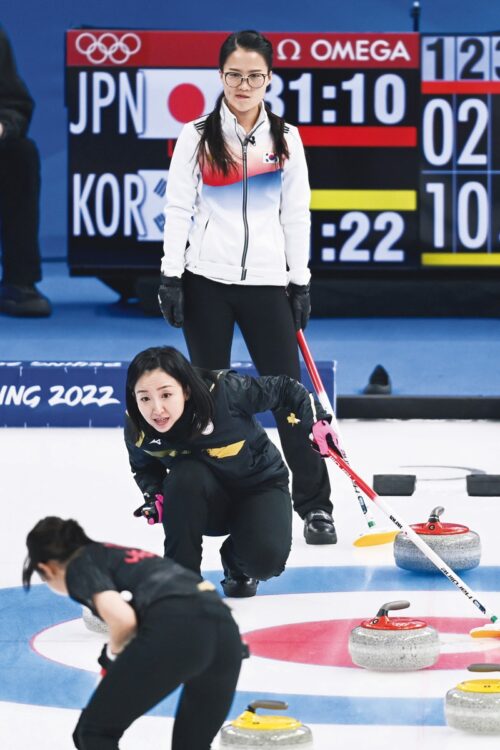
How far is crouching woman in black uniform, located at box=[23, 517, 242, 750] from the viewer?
2676 mm

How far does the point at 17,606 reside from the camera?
13.7ft

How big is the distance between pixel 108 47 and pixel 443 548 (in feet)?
16.2

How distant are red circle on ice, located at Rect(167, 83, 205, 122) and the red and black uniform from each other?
609cm

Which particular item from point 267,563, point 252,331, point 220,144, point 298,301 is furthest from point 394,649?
point 220,144

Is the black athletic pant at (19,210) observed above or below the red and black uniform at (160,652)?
above

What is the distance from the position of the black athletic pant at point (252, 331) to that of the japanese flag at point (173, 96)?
158 inches

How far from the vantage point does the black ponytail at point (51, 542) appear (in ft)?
8.84

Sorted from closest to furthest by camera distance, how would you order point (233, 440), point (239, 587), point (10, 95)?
point (233, 440)
point (239, 587)
point (10, 95)

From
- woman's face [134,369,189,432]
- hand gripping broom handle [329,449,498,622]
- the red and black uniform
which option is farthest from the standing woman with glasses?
the red and black uniform

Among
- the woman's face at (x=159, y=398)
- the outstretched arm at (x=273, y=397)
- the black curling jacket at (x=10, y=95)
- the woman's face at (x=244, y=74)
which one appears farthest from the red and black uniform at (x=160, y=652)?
the black curling jacket at (x=10, y=95)

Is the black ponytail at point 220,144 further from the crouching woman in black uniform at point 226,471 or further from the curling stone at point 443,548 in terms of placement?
the curling stone at point 443,548

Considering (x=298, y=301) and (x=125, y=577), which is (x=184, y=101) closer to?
(x=298, y=301)

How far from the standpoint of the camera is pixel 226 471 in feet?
13.3

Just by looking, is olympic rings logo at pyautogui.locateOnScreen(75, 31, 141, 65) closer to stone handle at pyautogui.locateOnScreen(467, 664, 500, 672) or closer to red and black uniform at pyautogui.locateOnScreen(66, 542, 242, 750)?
stone handle at pyautogui.locateOnScreen(467, 664, 500, 672)
